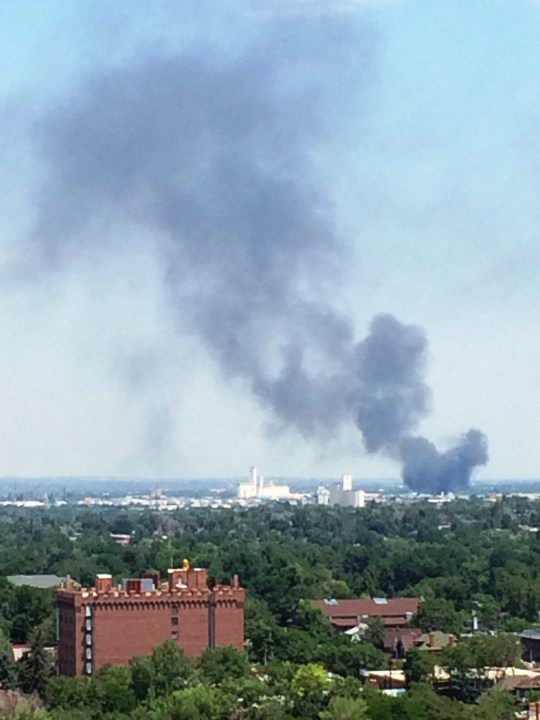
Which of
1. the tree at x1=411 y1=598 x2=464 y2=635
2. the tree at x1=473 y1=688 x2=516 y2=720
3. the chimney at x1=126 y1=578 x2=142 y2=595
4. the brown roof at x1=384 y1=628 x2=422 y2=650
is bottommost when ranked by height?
the tree at x1=473 y1=688 x2=516 y2=720

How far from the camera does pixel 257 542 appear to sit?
428ft

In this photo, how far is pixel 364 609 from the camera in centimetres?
7969

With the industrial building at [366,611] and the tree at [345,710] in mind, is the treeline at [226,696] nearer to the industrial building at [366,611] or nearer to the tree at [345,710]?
the tree at [345,710]

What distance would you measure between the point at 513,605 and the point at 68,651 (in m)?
25.7

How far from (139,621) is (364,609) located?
1978 centimetres

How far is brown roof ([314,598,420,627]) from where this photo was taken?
77938 millimetres

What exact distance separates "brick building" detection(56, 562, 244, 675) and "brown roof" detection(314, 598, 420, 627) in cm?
1523

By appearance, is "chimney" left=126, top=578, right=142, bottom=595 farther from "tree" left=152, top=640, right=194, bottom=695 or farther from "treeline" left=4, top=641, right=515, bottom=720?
"tree" left=152, top=640, right=194, bottom=695

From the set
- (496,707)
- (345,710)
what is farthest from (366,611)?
(345,710)

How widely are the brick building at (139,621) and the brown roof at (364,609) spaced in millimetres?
15228

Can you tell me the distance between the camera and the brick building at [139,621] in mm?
60844

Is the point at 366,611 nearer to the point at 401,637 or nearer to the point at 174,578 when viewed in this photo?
the point at 401,637

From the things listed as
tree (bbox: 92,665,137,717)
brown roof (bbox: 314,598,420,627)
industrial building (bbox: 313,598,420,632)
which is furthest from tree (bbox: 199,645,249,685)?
brown roof (bbox: 314,598,420,627)

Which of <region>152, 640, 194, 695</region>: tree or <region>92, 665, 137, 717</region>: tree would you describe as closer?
<region>92, 665, 137, 717</region>: tree
